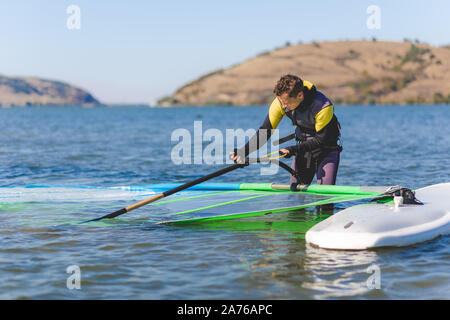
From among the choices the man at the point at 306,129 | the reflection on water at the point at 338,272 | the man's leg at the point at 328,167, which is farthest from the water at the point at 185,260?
the man at the point at 306,129

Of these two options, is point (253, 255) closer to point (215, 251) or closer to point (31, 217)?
point (215, 251)

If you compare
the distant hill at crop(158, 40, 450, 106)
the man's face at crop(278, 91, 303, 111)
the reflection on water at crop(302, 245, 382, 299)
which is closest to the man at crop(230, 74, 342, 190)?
the man's face at crop(278, 91, 303, 111)

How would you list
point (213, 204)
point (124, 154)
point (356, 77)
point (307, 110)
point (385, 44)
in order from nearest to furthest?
point (307, 110) → point (213, 204) → point (124, 154) → point (356, 77) → point (385, 44)

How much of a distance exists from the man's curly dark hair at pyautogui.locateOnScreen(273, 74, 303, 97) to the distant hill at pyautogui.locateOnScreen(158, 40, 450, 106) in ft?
510

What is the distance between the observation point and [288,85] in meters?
7.11

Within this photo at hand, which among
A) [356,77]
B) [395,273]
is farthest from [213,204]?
[356,77]

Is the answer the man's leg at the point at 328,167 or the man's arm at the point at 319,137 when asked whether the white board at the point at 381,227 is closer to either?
the man's leg at the point at 328,167

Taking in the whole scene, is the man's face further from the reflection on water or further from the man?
the reflection on water

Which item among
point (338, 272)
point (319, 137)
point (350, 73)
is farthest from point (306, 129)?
point (350, 73)

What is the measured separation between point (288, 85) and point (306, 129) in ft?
2.83

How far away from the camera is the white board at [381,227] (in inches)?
249

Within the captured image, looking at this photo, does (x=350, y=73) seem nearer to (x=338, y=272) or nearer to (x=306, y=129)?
(x=306, y=129)

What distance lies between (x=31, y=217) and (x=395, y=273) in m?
5.41
